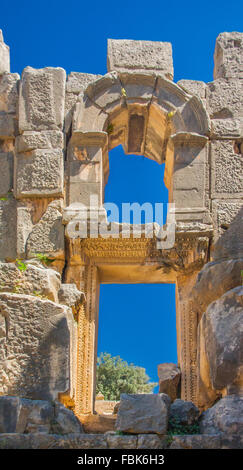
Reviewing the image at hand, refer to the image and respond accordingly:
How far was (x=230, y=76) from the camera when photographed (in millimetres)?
11352

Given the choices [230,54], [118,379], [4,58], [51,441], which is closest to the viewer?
[51,441]

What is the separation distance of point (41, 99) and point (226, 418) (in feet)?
23.9

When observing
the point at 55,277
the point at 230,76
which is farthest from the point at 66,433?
the point at 230,76

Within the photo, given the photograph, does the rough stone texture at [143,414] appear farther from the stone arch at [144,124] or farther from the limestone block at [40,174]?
the limestone block at [40,174]

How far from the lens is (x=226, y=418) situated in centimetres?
538

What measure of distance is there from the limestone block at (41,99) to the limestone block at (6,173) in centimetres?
54

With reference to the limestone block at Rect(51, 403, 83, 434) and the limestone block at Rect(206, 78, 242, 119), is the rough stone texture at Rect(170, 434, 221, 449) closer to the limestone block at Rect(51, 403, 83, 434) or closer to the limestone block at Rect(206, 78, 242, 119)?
the limestone block at Rect(51, 403, 83, 434)

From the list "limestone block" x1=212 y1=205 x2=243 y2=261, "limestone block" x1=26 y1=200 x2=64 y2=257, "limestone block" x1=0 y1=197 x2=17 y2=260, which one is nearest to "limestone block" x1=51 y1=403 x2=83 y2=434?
"limestone block" x1=212 y1=205 x2=243 y2=261

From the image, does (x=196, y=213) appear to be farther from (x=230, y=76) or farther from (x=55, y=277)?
(x=55, y=277)

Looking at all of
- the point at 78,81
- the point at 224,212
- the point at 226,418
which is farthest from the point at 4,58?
the point at 226,418

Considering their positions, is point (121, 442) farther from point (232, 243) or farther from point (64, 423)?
point (232, 243)

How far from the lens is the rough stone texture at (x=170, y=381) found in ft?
31.3

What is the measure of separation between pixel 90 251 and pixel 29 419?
4.76 metres

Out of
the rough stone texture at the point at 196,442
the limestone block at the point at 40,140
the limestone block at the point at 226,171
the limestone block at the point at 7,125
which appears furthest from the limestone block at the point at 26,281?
the limestone block at the point at 7,125
